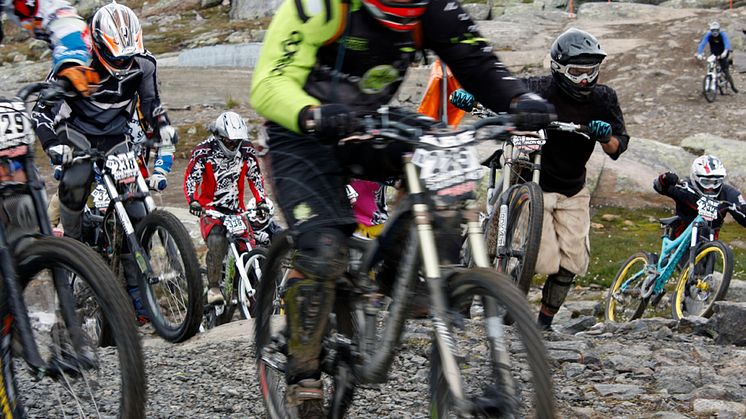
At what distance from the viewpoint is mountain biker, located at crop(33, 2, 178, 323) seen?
7.30m

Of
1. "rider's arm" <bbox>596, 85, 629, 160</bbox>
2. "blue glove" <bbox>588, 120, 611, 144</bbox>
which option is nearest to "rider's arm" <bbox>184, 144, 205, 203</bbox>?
"rider's arm" <bbox>596, 85, 629, 160</bbox>

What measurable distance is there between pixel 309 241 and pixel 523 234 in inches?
150

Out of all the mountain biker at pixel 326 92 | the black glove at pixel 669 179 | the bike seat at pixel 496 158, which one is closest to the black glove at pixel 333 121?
the mountain biker at pixel 326 92

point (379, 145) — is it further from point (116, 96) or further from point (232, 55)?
point (232, 55)

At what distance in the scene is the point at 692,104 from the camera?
89.9 ft

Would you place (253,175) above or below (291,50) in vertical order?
below

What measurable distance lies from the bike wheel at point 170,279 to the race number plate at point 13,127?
95.6 inches

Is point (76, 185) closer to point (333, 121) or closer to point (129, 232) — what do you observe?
point (129, 232)

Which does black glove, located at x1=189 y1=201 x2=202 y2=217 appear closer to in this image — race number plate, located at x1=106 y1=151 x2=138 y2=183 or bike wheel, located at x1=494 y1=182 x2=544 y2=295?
race number plate, located at x1=106 y1=151 x2=138 y2=183

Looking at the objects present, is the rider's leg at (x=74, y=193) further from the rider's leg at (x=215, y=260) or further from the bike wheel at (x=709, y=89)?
the bike wheel at (x=709, y=89)

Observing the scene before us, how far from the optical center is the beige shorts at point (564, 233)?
7.94m

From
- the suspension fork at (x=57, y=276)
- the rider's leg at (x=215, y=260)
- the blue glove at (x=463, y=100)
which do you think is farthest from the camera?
the rider's leg at (x=215, y=260)

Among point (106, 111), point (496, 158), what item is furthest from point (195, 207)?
point (496, 158)

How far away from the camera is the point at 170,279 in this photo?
6945 mm
